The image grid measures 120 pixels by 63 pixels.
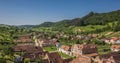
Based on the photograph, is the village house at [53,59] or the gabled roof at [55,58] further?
the village house at [53,59]

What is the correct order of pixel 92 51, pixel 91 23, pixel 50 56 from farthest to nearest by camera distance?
pixel 91 23, pixel 92 51, pixel 50 56

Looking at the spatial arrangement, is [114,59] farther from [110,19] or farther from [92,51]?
[110,19]

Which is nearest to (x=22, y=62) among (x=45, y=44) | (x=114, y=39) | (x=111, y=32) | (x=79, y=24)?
(x=45, y=44)

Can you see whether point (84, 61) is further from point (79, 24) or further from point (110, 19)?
point (79, 24)

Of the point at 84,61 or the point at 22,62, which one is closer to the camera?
the point at 84,61

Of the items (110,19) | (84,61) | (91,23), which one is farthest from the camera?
(91,23)

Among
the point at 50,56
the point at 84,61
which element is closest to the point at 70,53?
the point at 50,56

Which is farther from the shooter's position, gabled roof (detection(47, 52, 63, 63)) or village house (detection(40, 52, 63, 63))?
village house (detection(40, 52, 63, 63))

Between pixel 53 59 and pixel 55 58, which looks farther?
pixel 55 58

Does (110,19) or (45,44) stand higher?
(110,19)
